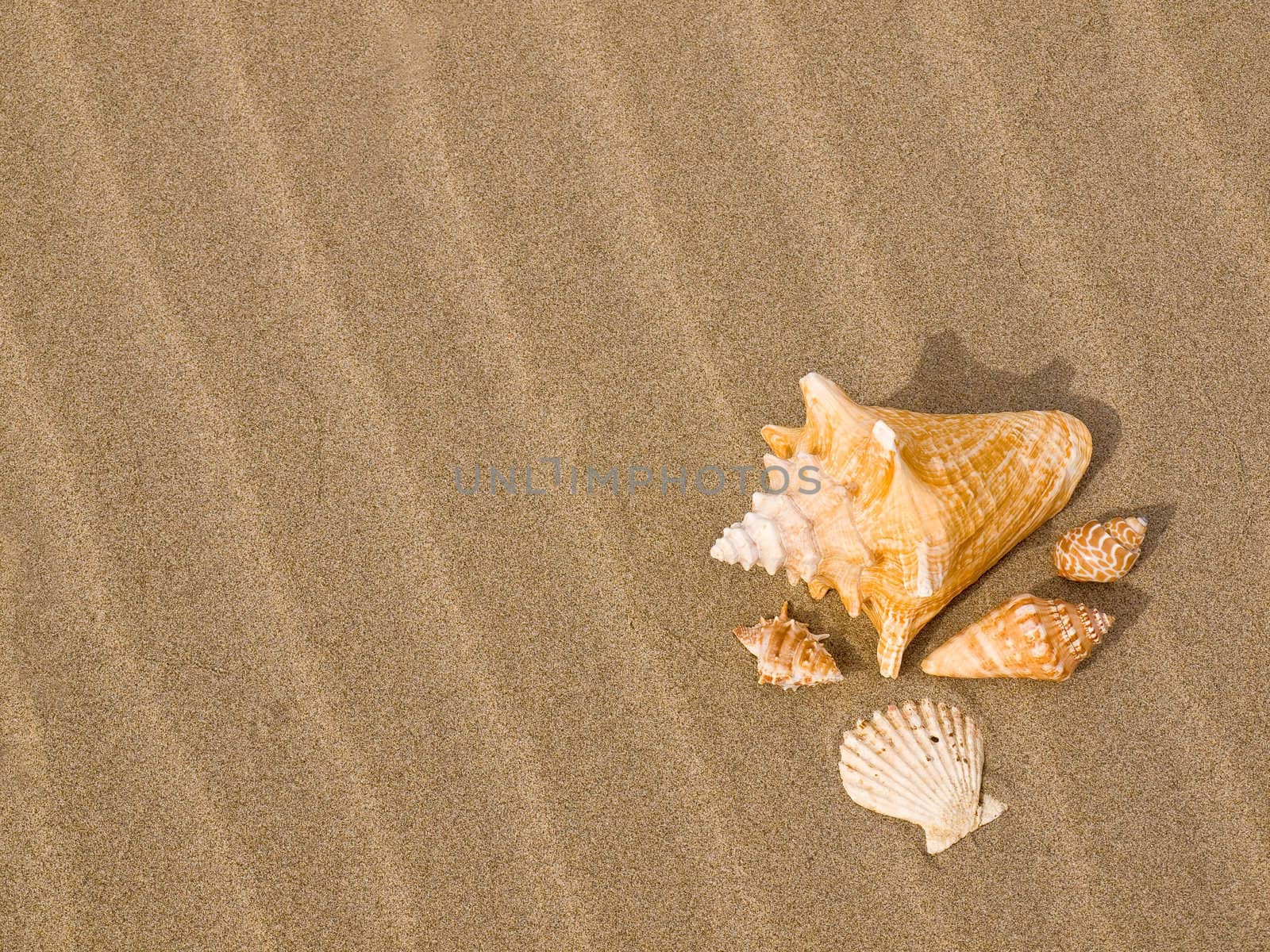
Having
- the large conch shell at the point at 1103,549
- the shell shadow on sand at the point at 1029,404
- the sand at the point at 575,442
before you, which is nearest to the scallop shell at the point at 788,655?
the sand at the point at 575,442

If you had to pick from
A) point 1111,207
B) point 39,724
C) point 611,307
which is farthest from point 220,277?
point 1111,207

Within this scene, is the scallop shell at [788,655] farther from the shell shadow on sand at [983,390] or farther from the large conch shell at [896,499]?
the shell shadow on sand at [983,390]

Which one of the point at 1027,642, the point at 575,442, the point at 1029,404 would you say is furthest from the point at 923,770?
the point at 575,442

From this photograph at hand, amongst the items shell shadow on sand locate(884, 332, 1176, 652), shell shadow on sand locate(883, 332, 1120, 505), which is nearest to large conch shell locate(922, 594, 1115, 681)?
shell shadow on sand locate(884, 332, 1176, 652)

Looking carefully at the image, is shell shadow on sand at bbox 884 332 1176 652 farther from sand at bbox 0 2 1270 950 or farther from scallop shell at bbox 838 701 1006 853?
scallop shell at bbox 838 701 1006 853

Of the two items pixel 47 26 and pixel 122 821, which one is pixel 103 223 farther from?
Answer: pixel 122 821

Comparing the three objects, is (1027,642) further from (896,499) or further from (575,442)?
(575,442)
